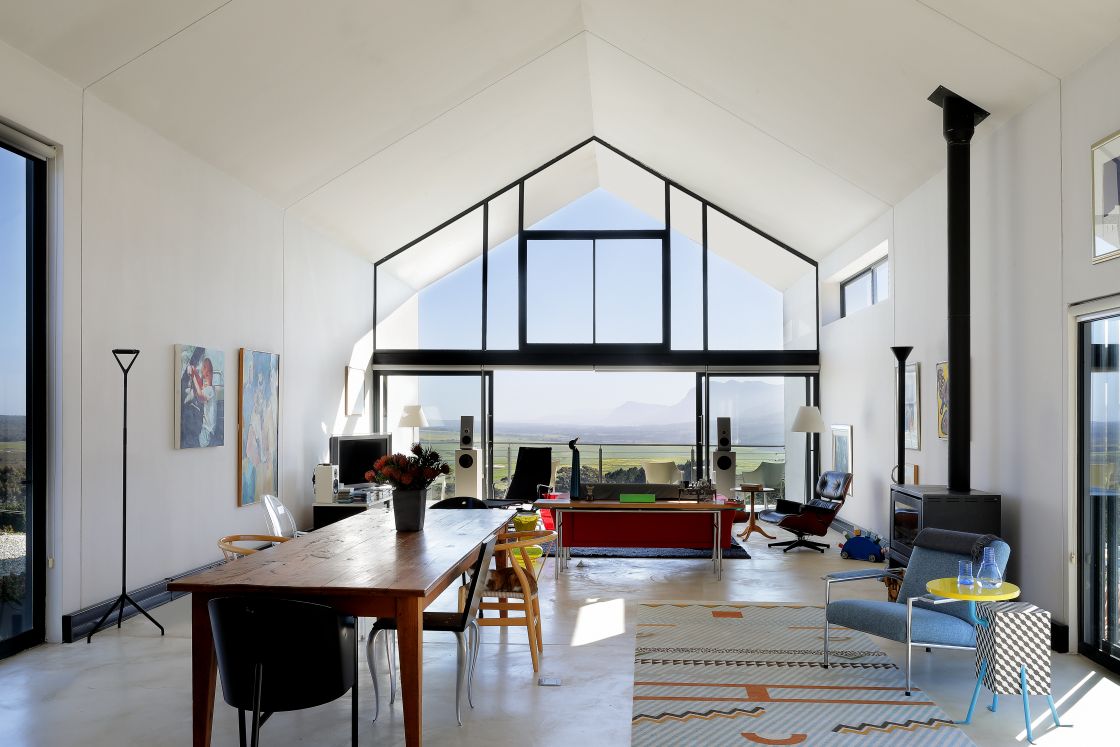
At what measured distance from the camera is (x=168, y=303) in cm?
651

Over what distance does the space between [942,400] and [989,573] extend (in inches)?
120

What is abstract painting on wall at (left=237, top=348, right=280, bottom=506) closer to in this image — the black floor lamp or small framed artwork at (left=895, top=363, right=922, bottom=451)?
the black floor lamp

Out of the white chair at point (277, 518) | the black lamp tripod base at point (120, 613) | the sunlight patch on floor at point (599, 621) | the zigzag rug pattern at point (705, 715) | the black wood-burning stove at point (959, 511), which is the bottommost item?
the sunlight patch on floor at point (599, 621)

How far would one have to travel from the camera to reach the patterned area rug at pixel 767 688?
388cm

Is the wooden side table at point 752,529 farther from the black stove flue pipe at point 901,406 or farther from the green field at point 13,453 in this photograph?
the green field at point 13,453

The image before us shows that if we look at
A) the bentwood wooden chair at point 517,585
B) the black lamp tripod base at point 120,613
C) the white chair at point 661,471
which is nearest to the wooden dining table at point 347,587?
the bentwood wooden chair at point 517,585

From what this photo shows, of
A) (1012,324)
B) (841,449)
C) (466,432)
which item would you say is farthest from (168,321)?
(841,449)

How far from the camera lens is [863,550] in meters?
8.38

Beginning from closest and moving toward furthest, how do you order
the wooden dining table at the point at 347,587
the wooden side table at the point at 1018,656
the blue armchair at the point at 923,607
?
the wooden dining table at the point at 347,587, the wooden side table at the point at 1018,656, the blue armchair at the point at 923,607

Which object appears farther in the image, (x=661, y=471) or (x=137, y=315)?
(x=661, y=471)

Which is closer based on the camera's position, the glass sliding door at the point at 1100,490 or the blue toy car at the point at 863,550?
the glass sliding door at the point at 1100,490

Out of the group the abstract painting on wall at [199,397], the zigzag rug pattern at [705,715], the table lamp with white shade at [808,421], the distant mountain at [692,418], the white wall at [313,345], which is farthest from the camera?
the distant mountain at [692,418]

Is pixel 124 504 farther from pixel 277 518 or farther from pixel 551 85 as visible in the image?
pixel 551 85

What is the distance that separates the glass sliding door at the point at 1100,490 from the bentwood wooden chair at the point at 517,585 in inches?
125
